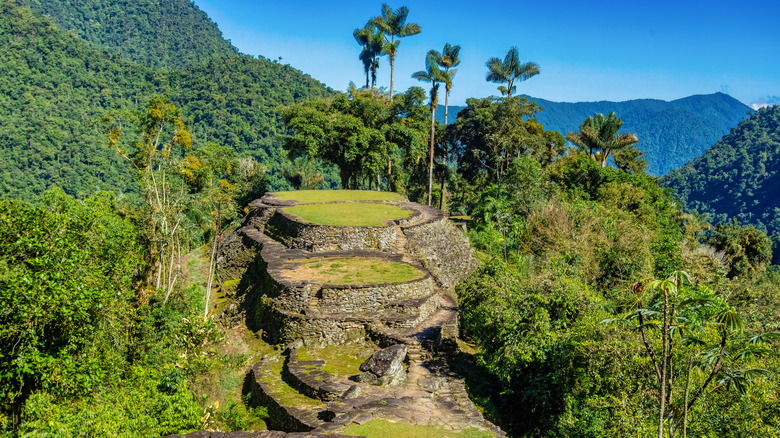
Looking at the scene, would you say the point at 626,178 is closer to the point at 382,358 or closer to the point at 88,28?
the point at 382,358

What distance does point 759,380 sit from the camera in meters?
8.22

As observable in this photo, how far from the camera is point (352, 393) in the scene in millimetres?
10648

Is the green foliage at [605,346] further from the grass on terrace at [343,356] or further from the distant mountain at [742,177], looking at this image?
the distant mountain at [742,177]

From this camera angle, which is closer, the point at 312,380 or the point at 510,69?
the point at 312,380

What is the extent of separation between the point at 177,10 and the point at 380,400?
169972 millimetres

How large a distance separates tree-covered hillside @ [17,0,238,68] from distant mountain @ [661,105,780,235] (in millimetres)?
112641

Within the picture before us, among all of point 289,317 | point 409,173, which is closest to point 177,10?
point 409,173

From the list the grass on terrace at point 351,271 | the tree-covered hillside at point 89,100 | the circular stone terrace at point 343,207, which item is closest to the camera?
the grass on terrace at point 351,271

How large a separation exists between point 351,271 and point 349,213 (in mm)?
5705

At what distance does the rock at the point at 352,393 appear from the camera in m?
10.6

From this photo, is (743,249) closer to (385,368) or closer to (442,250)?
(442,250)

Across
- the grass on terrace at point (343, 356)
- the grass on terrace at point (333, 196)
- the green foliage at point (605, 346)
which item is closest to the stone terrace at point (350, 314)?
the grass on terrace at point (343, 356)

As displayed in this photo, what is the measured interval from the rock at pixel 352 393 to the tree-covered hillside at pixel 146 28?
432ft

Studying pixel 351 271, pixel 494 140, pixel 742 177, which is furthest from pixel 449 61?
pixel 742 177
